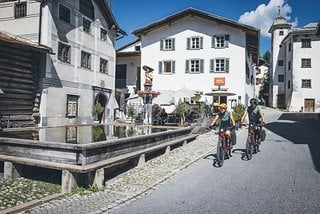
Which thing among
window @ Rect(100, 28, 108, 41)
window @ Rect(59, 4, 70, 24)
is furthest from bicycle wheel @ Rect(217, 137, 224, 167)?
window @ Rect(100, 28, 108, 41)

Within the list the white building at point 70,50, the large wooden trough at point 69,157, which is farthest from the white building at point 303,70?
the large wooden trough at point 69,157

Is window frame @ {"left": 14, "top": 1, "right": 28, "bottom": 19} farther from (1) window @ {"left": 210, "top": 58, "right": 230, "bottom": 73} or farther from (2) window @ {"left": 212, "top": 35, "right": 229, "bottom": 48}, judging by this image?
(2) window @ {"left": 212, "top": 35, "right": 229, "bottom": 48}

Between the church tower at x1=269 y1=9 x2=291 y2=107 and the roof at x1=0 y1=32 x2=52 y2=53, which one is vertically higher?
the church tower at x1=269 y1=9 x2=291 y2=107

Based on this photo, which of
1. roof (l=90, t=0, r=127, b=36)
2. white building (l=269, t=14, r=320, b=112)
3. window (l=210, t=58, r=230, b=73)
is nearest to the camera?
roof (l=90, t=0, r=127, b=36)

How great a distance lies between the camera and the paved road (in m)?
5.29

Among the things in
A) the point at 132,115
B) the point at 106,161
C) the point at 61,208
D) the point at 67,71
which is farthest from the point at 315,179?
the point at 67,71

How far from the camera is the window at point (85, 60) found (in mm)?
23359

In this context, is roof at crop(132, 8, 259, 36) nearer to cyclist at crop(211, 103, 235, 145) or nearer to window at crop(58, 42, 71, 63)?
window at crop(58, 42, 71, 63)

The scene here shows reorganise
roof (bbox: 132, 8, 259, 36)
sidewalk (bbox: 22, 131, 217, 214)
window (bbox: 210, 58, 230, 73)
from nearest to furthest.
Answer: sidewalk (bbox: 22, 131, 217, 214)
roof (bbox: 132, 8, 259, 36)
window (bbox: 210, 58, 230, 73)

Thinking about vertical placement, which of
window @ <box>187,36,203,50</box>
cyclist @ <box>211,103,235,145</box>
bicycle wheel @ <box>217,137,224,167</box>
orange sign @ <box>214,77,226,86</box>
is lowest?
bicycle wheel @ <box>217,137,224,167</box>

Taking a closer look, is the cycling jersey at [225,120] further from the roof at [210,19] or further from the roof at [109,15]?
the roof at [210,19]

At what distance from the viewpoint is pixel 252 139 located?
388 inches

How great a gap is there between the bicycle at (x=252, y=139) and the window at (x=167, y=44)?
21611mm

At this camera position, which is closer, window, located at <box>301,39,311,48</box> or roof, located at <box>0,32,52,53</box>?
roof, located at <box>0,32,52,53</box>
